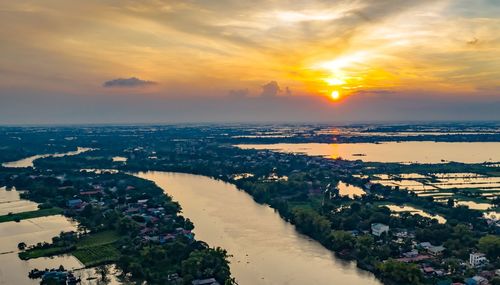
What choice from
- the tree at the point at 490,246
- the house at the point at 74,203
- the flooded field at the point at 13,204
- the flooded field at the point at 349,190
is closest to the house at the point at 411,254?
the tree at the point at 490,246

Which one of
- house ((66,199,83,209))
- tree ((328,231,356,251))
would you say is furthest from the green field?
tree ((328,231,356,251))

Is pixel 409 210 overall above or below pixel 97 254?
above

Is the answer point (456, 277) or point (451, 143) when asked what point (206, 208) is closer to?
point (456, 277)

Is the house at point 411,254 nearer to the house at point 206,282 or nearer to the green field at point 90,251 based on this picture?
the house at point 206,282

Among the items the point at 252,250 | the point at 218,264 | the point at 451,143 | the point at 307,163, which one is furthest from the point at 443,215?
the point at 451,143

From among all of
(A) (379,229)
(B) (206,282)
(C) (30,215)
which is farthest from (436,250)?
(C) (30,215)

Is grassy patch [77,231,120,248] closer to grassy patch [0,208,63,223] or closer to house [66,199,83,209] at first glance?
grassy patch [0,208,63,223]

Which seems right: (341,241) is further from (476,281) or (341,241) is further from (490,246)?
(490,246)
